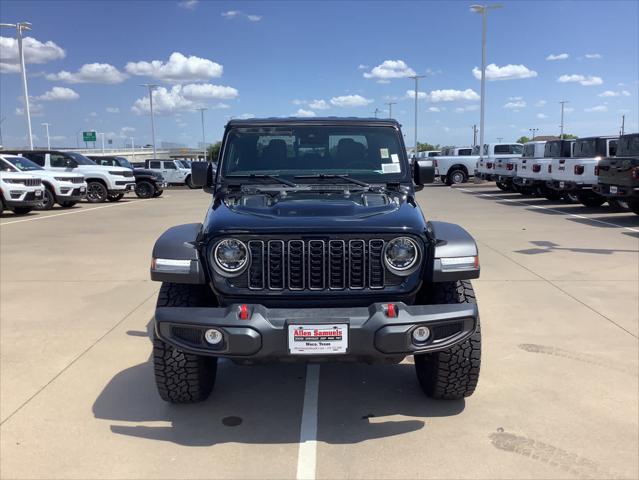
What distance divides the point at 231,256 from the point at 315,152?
157 cm

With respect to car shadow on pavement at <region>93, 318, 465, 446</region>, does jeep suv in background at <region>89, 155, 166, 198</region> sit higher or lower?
higher

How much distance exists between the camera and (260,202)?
12.1 feet

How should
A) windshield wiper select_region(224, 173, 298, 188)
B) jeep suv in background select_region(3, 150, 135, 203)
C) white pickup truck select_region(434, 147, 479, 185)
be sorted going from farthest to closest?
white pickup truck select_region(434, 147, 479, 185)
jeep suv in background select_region(3, 150, 135, 203)
windshield wiper select_region(224, 173, 298, 188)

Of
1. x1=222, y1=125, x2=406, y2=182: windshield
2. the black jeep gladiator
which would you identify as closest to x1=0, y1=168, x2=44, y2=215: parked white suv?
x1=222, y1=125, x2=406, y2=182: windshield

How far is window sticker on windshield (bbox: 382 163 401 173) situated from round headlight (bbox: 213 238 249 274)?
1.69 meters

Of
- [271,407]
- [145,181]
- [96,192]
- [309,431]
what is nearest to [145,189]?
[145,181]

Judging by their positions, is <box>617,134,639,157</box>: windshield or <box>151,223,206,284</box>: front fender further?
<box>617,134,639,157</box>: windshield

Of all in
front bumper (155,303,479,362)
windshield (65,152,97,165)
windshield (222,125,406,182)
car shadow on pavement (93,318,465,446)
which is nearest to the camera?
front bumper (155,303,479,362)

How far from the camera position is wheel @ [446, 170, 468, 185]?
98.6 ft

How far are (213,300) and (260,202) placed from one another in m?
0.71

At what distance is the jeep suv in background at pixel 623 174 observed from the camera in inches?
480

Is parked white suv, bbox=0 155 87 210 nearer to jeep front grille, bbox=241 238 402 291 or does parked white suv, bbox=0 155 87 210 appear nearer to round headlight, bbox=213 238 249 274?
round headlight, bbox=213 238 249 274

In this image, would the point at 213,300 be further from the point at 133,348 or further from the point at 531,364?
the point at 531,364

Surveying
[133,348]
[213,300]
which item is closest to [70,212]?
[133,348]
